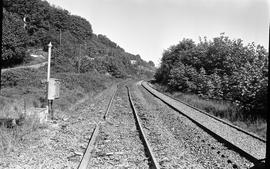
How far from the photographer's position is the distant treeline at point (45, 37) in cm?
4741

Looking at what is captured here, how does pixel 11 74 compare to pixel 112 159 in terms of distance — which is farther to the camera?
pixel 11 74

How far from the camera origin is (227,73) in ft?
94.0

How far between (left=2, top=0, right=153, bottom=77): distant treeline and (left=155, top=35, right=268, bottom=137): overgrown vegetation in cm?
1863

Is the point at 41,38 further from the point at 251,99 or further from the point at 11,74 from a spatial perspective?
the point at 251,99

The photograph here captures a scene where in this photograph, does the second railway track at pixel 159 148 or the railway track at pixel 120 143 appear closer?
the railway track at pixel 120 143

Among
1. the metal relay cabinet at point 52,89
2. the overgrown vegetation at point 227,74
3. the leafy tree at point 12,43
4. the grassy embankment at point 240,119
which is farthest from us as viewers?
the leafy tree at point 12,43

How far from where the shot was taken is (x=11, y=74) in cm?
2850

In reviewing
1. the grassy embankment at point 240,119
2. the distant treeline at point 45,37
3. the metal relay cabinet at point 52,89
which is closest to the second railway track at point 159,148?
the metal relay cabinet at point 52,89

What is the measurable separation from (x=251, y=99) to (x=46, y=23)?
70.6m

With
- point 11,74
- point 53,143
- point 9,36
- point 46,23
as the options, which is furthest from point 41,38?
point 53,143

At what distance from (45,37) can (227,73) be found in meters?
51.0

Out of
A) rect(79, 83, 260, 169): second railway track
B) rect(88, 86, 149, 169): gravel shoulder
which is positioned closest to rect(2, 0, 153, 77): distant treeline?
rect(88, 86, 149, 169): gravel shoulder

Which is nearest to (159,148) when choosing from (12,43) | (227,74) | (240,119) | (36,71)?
(240,119)

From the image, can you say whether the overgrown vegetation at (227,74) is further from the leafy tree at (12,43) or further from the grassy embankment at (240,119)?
the leafy tree at (12,43)
